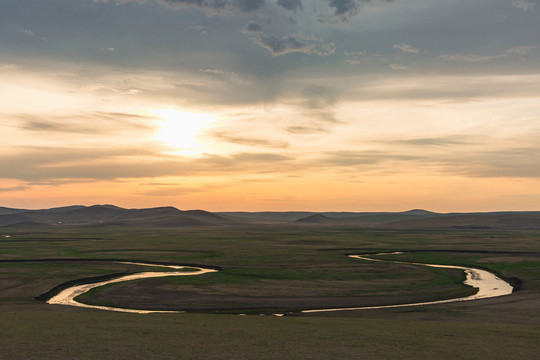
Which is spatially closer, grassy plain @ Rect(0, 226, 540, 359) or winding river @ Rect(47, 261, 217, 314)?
grassy plain @ Rect(0, 226, 540, 359)

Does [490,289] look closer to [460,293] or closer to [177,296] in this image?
[460,293]

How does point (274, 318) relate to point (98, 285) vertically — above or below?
above

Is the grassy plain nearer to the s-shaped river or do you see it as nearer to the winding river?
the s-shaped river

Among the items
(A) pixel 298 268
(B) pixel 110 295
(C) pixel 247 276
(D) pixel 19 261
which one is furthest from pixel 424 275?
(D) pixel 19 261

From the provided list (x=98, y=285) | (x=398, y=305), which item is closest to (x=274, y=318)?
(x=398, y=305)

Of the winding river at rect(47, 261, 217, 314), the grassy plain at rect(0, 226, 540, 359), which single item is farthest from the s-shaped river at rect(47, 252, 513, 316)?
the grassy plain at rect(0, 226, 540, 359)

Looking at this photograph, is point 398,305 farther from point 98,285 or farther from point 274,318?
point 98,285

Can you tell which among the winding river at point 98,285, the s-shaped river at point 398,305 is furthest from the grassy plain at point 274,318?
the winding river at point 98,285

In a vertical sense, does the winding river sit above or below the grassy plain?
below

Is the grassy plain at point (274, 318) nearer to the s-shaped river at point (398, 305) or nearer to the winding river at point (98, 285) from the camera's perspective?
the s-shaped river at point (398, 305)
